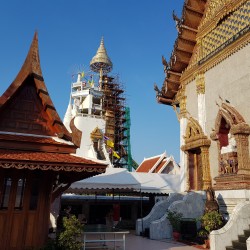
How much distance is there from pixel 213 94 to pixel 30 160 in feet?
27.7

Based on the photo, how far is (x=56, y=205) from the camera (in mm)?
13688

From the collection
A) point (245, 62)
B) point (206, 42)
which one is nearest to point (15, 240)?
point (245, 62)

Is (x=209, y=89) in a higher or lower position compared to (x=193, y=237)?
higher

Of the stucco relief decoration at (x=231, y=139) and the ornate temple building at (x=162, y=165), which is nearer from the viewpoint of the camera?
the stucco relief decoration at (x=231, y=139)

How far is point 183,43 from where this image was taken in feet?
46.2

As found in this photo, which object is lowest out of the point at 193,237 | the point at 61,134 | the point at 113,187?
the point at 193,237

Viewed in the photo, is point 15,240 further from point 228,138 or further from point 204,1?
point 204,1

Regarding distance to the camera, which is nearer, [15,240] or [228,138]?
[15,240]

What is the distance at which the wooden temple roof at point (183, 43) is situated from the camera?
13.7 m

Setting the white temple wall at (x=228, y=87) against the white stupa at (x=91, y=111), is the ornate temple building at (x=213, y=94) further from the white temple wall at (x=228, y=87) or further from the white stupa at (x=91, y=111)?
the white stupa at (x=91, y=111)

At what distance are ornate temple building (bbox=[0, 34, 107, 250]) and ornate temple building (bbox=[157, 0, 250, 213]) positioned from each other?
5.36m

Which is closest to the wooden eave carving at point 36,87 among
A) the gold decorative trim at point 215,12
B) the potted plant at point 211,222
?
the potted plant at point 211,222

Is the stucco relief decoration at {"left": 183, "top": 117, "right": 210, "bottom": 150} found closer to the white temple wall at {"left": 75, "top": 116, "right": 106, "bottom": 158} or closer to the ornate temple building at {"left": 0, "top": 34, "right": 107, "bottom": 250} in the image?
the ornate temple building at {"left": 0, "top": 34, "right": 107, "bottom": 250}

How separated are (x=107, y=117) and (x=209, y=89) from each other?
113 ft
